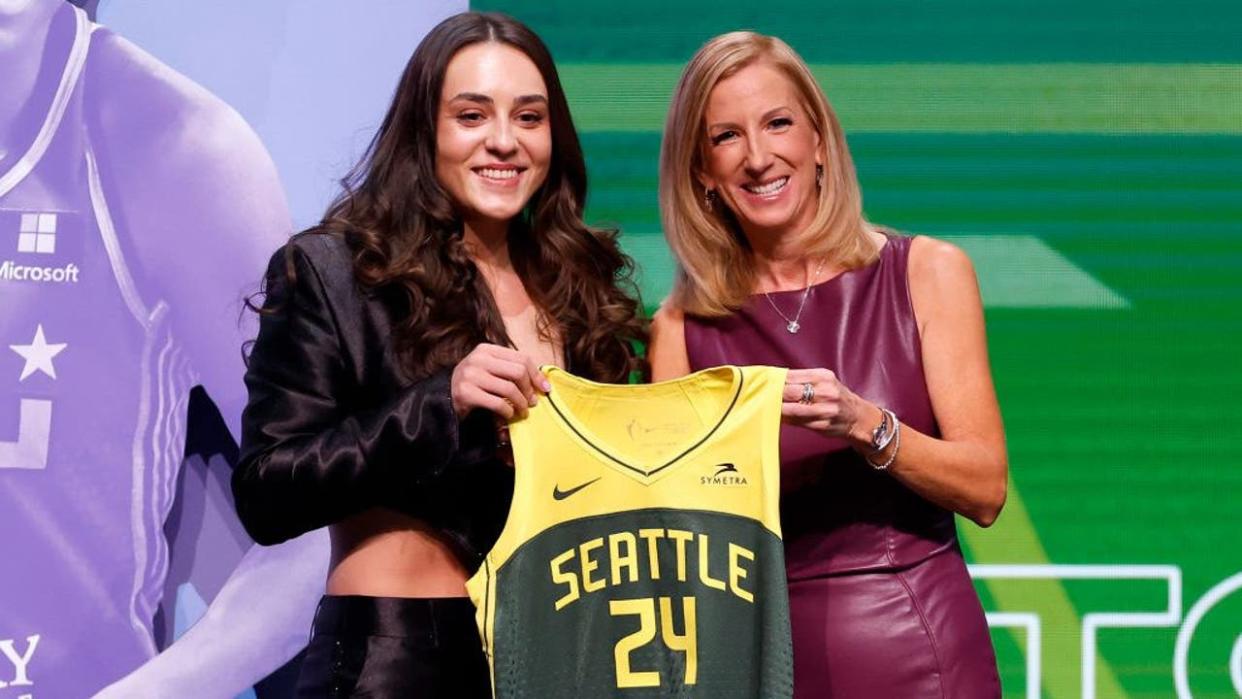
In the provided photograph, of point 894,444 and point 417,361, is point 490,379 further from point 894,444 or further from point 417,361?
point 894,444

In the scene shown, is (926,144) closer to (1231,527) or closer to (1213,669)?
(1231,527)

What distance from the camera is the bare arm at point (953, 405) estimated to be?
2.05 m

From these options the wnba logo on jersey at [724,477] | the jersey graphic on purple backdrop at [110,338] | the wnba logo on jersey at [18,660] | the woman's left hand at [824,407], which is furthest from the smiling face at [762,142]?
the wnba logo on jersey at [18,660]

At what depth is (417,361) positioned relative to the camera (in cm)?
194

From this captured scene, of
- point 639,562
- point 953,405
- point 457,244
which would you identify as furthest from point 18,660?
point 953,405

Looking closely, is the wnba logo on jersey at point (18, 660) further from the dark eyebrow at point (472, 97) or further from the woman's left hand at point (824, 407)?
the woman's left hand at point (824, 407)

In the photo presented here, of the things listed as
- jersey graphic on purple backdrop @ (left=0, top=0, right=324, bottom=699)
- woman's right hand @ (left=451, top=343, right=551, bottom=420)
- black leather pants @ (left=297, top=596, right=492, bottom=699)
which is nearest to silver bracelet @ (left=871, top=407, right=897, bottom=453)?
woman's right hand @ (left=451, top=343, right=551, bottom=420)

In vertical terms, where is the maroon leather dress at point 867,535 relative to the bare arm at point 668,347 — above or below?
below

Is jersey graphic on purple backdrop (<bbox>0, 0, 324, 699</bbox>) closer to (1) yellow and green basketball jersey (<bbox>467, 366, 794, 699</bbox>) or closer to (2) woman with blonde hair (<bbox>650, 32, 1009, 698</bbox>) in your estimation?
(2) woman with blonde hair (<bbox>650, 32, 1009, 698</bbox>)

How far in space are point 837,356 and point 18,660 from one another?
1.80 meters

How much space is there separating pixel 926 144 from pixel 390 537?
174 centimetres

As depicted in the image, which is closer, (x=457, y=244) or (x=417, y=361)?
(x=417, y=361)

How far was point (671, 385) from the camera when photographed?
202cm

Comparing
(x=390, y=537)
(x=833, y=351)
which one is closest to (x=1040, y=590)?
(x=833, y=351)
